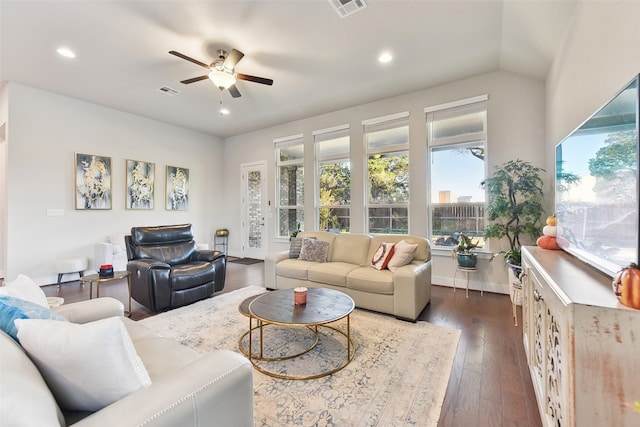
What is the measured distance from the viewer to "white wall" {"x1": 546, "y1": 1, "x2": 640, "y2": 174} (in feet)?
4.92

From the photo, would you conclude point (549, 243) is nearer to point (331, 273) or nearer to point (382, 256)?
point (382, 256)

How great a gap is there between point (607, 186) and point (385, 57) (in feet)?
9.25

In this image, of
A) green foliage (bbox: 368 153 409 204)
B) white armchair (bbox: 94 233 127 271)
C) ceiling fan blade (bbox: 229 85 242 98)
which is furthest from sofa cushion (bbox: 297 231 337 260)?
white armchair (bbox: 94 233 127 271)

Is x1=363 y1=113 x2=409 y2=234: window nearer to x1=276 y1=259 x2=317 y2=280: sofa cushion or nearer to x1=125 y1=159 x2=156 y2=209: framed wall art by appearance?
x1=276 y1=259 x2=317 y2=280: sofa cushion

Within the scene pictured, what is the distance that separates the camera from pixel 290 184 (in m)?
6.30

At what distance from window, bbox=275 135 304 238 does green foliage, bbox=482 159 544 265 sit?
3644 millimetres

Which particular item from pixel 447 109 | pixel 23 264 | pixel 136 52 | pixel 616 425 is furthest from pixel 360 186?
pixel 23 264

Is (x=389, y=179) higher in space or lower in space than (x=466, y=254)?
higher

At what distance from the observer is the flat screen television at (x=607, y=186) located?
3.86 feet

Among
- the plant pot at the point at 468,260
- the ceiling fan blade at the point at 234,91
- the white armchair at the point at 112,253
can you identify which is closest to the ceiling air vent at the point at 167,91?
the ceiling fan blade at the point at 234,91

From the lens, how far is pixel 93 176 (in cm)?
499

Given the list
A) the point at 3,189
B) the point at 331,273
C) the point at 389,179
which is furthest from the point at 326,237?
the point at 3,189

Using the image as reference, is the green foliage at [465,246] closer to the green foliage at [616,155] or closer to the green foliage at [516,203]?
the green foliage at [516,203]

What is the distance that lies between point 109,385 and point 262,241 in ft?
→ 19.3
